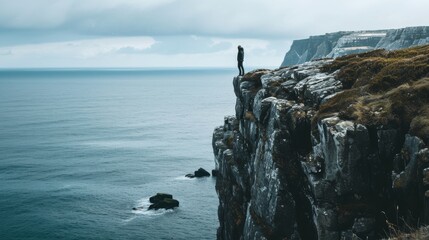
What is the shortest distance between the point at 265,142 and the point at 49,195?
247 feet

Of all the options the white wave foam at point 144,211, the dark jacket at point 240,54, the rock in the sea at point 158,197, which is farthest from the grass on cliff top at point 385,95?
the rock in the sea at point 158,197

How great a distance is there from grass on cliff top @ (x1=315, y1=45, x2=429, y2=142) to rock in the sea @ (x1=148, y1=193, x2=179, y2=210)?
60.2 m

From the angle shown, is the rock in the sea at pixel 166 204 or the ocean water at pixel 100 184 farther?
the rock in the sea at pixel 166 204

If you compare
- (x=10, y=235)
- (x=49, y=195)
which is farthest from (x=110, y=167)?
(x=10, y=235)

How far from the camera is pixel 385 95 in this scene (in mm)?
31469

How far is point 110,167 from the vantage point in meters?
126

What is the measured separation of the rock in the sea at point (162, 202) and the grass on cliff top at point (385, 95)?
60.2 m

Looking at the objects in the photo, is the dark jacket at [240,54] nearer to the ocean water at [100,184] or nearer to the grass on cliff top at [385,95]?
the grass on cliff top at [385,95]

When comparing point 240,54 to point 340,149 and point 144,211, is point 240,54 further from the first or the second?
point 144,211

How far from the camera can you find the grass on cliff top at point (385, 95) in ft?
92.2

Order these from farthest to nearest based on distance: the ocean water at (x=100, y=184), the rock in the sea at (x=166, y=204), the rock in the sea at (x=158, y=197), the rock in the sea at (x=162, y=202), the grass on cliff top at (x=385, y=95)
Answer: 1. the rock in the sea at (x=158, y=197)
2. the rock in the sea at (x=162, y=202)
3. the rock in the sea at (x=166, y=204)
4. the ocean water at (x=100, y=184)
5. the grass on cliff top at (x=385, y=95)

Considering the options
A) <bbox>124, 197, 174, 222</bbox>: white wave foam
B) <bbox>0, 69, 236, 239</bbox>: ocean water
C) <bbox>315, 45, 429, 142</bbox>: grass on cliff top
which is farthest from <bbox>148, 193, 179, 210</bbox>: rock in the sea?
<bbox>315, 45, 429, 142</bbox>: grass on cliff top

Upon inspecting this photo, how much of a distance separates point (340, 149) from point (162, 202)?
69.1m

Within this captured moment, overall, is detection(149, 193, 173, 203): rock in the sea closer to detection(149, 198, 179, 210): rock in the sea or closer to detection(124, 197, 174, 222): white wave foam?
detection(124, 197, 174, 222): white wave foam
